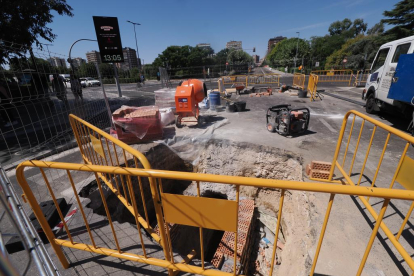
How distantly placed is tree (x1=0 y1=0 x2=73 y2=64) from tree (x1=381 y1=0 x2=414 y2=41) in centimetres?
3780

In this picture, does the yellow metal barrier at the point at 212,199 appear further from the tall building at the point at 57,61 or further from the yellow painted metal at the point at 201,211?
the tall building at the point at 57,61

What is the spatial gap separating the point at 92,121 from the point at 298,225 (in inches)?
289

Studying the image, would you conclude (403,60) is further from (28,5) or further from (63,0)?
(63,0)

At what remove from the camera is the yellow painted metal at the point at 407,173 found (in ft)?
7.04

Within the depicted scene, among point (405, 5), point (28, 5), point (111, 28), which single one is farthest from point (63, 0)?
point (405, 5)

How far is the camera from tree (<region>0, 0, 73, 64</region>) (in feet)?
27.7

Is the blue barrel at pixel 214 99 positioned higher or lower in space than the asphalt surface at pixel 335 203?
higher

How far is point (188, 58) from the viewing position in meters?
51.5

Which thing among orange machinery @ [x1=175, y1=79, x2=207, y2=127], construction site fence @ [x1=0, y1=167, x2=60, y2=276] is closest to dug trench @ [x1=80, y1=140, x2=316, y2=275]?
orange machinery @ [x1=175, y1=79, x2=207, y2=127]

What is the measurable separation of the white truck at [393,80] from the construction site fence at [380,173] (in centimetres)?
103

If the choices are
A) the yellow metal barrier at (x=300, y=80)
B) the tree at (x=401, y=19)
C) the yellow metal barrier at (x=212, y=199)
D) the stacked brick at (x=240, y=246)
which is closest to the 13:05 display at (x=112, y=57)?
the yellow metal barrier at (x=212, y=199)

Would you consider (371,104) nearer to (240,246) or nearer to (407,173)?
(407,173)

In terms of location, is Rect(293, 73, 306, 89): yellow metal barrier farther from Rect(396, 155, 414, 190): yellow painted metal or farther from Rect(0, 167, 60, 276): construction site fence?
Rect(0, 167, 60, 276): construction site fence

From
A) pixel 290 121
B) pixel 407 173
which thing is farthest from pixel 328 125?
pixel 407 173
